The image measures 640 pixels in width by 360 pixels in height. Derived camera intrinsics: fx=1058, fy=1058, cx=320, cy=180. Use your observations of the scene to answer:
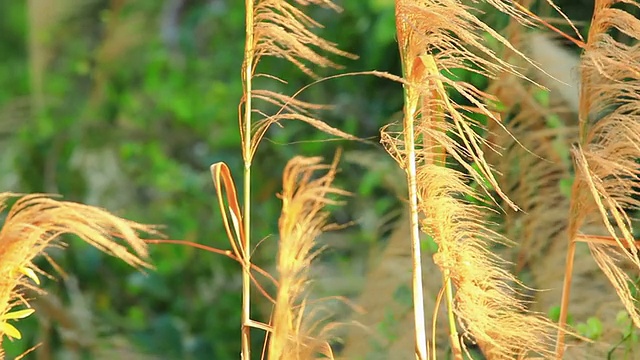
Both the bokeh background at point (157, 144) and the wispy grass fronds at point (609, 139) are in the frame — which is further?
the bokeh background at point (157, 144)

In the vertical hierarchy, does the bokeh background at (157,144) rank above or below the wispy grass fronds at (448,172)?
below

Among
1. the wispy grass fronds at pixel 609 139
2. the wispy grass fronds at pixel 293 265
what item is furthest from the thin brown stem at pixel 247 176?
the wispy grass fronds at pixel 609 139

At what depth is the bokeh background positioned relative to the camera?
2.09m

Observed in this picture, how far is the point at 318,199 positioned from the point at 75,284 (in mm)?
1726

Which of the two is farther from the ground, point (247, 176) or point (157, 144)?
point (247, 176)

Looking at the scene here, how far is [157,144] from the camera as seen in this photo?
2.80 metres

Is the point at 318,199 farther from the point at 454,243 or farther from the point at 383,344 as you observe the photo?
the point at 383,344

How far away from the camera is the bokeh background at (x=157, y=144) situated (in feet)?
6.87

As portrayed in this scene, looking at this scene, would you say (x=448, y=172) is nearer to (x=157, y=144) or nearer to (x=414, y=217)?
(x=414, y=217)

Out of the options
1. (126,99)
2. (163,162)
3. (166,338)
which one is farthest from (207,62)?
(166,338)

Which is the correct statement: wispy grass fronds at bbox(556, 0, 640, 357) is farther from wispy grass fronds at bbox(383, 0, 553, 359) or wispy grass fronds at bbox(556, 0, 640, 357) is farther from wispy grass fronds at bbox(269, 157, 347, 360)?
wispy grass fronds at bbox(269, 157, 347, 360)

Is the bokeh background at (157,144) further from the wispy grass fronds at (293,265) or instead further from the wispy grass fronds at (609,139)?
the wispy grass fronds at (293,265)

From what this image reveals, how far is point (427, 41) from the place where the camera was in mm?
577

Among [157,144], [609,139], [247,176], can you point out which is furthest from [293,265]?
[157,144]
